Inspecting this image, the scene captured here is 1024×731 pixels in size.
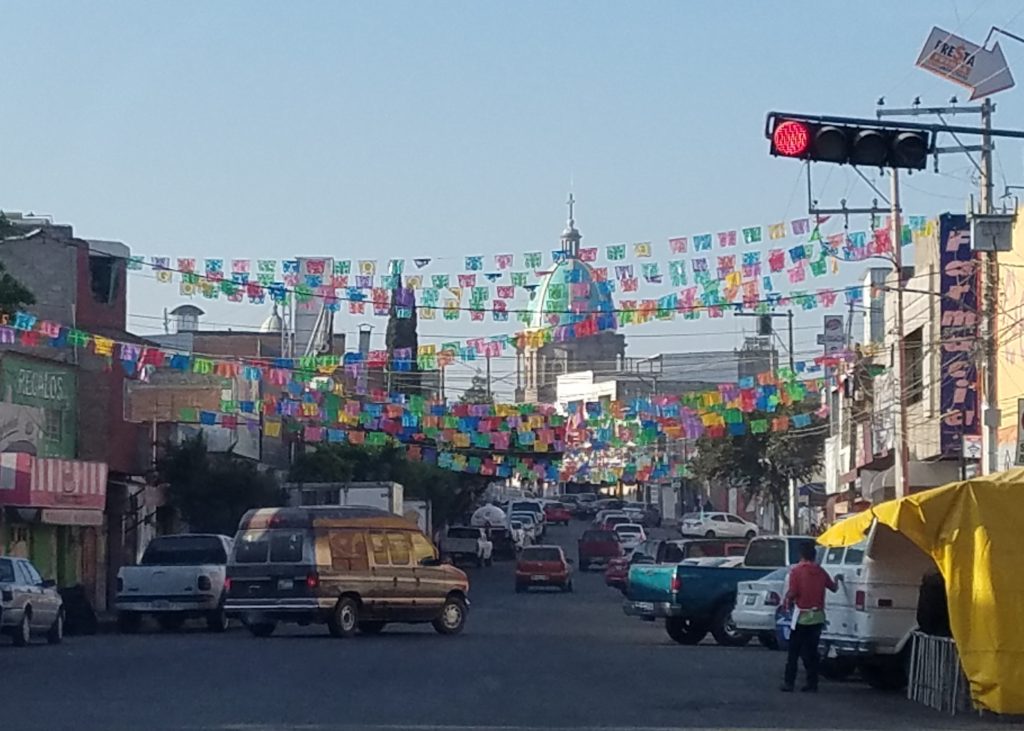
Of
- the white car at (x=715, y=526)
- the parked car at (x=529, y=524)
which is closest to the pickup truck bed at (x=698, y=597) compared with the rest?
the white car at (x=715, y=526)

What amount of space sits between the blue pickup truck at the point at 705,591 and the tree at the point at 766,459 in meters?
41.9

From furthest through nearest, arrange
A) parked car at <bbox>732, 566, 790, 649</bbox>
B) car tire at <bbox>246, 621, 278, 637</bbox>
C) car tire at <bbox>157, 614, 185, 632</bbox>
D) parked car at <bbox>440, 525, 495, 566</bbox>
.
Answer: parked car at <bbox>440, 525, 495, 566</bbox> < car tire at <bbox>157, 614, 185, 632</bbox> < car tire at <bbox>246, 621, 278, 637</bbox> < parked car at <bbox>732, 566, 790, 649</bbox>

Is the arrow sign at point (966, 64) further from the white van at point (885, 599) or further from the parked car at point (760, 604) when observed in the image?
the white van at point (885, 599)

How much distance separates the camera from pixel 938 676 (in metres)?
18.6

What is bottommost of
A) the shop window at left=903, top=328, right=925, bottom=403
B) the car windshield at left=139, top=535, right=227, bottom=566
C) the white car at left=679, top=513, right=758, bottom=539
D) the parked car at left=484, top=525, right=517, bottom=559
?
the parked car at left=484, top=525, right=517, bottom=559

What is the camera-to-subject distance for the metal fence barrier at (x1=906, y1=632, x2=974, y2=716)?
18.3 metres

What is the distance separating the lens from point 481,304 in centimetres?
3928

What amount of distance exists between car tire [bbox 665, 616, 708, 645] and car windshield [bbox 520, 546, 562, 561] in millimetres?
26636

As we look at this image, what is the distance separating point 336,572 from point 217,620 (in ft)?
22.4

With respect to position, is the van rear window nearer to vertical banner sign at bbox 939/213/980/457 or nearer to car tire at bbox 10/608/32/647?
car tire at bbox 10/608/32/647

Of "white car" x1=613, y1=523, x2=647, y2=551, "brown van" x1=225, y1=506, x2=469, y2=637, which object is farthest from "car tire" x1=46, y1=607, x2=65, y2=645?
"white car" x1=613, y1=523, x2=647, y2=551

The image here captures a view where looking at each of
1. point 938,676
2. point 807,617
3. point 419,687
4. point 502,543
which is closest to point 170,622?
point 419,687

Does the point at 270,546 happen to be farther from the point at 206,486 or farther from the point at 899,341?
the point at 206,486

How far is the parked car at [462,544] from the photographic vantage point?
75875mm
